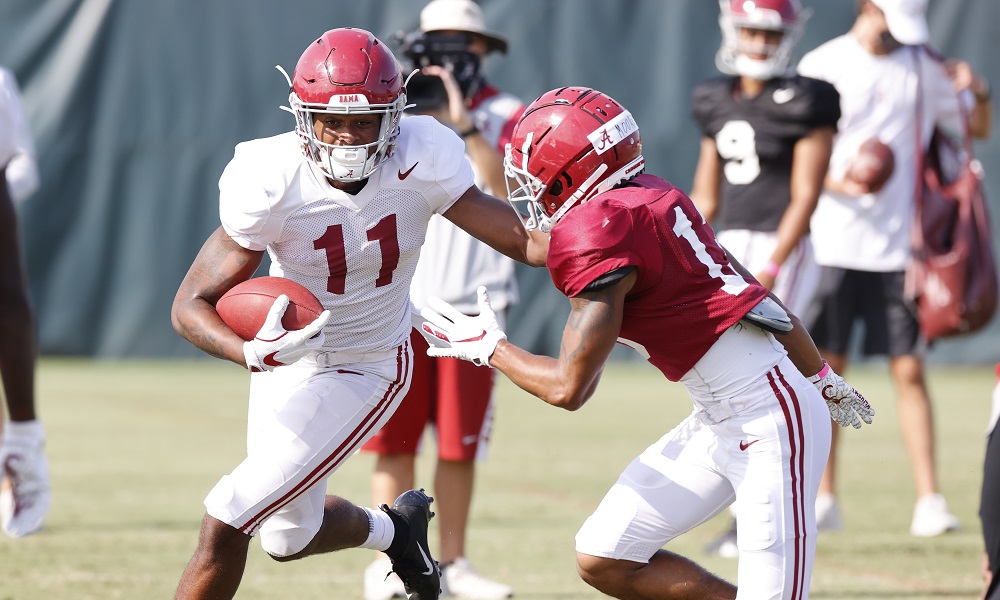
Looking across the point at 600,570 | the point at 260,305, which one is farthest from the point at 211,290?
the point at 600,570

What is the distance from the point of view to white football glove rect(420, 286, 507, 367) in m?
3.18

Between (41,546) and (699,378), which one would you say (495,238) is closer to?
(699,378)

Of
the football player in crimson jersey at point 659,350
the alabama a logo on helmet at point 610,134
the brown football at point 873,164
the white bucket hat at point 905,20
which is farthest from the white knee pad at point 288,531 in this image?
the white bucket hat at point 905,20

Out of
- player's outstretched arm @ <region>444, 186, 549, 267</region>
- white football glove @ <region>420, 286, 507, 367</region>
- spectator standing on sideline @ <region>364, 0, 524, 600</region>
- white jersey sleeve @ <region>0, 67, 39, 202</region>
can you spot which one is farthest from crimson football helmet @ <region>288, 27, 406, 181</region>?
white jersey sleeve @ <region>0, 67, 39, 202</region>

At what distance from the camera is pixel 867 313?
6.00 meters

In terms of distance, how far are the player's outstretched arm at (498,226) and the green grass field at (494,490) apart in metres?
1.30

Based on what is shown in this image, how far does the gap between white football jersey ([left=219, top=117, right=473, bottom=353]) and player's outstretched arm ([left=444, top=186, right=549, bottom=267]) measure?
0.12 ft

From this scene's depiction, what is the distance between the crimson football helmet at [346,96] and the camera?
336cm

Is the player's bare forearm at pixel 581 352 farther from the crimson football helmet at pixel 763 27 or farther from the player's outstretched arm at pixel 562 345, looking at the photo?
the crimson football helmet at pixel 763 27

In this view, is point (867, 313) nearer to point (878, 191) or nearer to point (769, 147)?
point (878, 191)

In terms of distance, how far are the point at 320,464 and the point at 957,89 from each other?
3.79 meters

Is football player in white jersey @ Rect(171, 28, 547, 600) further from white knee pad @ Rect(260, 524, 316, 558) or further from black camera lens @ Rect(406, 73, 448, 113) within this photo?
black camera lens @ Rect(406, 73, 448, 113)

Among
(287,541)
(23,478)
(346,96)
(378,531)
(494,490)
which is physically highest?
(346,96)

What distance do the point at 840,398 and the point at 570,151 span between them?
0.94 metres
